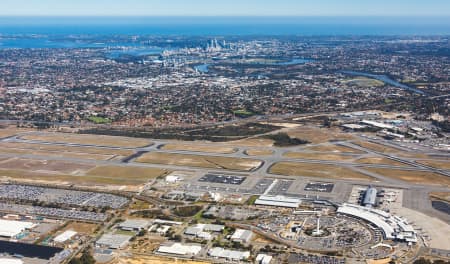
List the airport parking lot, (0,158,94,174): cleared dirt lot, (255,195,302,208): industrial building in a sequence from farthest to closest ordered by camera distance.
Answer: (0,158,94,174): cleared dirt lot
the airport parking lot
(255,195,302,208): industrial building

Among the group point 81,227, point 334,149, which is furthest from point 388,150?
point 81,227

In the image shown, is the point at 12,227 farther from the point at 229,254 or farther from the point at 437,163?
the point at 437,163

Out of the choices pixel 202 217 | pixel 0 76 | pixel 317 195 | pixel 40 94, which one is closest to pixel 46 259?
pixel 202 217

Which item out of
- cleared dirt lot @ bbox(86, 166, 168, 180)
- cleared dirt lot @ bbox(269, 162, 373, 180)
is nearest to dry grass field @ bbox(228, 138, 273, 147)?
cleared dirt lot @ bbox(269, 162, 373, 180)

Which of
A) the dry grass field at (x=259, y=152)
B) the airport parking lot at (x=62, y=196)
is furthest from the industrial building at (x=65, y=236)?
the dry grass field at (x=259, y=152)

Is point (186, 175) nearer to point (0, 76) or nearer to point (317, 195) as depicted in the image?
point (317, 195)

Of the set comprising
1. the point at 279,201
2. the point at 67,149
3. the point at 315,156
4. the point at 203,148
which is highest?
the point at 315,156

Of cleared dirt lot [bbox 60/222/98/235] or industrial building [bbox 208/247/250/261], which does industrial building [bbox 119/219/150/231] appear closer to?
cleared dirt lot [bbox 60/222/98/235]
